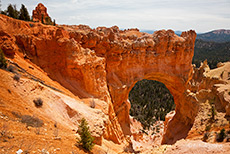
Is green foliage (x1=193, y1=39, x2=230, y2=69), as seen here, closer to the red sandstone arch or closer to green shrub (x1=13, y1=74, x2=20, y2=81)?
the red sandstone arch

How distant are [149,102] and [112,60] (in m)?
22.8

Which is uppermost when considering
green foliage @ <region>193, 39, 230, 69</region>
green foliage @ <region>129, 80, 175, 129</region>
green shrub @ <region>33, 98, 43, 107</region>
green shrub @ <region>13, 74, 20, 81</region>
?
green foliage @ <region>193, 39, 230, 69</region>

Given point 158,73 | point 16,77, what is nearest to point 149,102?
point 158,73

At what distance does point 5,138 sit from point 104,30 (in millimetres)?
16932

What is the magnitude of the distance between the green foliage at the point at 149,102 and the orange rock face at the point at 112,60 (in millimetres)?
9422

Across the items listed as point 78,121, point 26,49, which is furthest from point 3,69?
point 78,121

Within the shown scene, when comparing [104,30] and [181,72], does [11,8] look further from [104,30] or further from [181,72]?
[181,72]

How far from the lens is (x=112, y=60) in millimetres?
19531

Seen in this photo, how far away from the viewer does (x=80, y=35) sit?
→ 16938mm

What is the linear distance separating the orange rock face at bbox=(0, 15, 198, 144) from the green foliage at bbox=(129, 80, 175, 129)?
9.42 m

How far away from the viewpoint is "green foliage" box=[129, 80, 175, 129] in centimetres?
3238

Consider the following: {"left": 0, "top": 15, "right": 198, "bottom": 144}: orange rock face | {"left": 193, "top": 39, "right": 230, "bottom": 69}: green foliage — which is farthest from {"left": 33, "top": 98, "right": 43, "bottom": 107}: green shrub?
{"left": 193, "top": 39, "right": 230, "bottom": 69}: green foliage

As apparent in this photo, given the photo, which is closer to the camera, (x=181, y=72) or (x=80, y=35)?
(x=80, y=35)

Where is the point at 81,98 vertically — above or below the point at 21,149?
below
